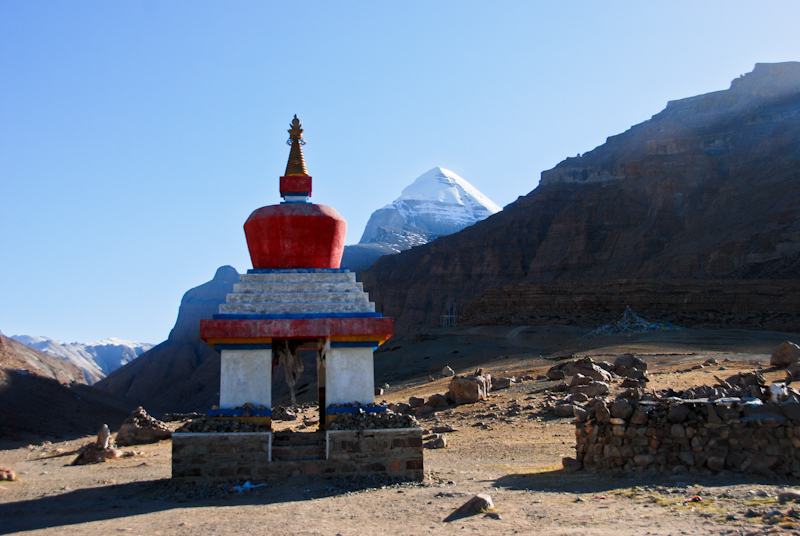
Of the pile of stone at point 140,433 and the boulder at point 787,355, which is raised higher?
the boulder at point 787,355

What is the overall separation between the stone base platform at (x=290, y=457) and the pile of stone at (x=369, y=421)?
11cm

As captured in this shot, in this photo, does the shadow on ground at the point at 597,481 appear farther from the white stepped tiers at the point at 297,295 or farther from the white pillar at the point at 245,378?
the white pillar at the point at 245,378

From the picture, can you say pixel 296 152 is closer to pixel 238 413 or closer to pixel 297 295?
pixel 297 295

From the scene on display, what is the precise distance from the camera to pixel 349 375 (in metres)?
12.0

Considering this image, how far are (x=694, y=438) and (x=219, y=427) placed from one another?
23.9 ft

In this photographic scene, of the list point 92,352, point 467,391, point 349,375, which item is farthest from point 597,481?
point 92,352

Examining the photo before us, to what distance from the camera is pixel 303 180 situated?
1391cm

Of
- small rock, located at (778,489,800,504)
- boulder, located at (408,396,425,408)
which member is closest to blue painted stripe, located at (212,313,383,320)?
small rock, located at (778,489,800,504)

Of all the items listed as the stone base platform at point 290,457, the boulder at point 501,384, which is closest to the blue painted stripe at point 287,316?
the stone base platform at point 290,457

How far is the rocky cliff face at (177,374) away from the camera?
79000 millimetres

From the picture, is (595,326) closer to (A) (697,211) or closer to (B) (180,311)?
(A) (697,211)

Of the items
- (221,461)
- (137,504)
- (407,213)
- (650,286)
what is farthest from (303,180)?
(407,213)

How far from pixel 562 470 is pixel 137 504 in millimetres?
6585

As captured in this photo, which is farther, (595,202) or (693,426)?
(595,202)
